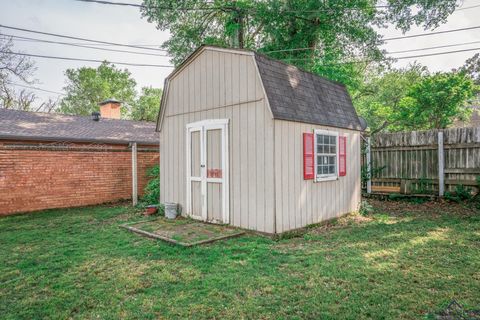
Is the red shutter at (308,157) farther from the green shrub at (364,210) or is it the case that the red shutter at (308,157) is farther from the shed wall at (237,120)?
the green shrub at (364,210)

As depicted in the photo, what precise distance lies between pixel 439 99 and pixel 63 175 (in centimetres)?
1447

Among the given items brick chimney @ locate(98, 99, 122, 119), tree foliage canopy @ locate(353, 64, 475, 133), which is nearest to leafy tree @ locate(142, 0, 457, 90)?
tree foliage canopy @ locate(353, 64, 475, 133)

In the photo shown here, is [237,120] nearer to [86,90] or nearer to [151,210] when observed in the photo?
[151,210]

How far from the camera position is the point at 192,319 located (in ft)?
8.92

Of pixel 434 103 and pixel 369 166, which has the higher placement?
pixel 434 103

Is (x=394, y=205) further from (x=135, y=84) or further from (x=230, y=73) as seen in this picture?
(x=135, y=84)

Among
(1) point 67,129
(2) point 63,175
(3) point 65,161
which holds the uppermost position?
(1) point 67,129

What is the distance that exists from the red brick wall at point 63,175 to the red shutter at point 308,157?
7.35 metres

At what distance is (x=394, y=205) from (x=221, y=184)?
546 cm

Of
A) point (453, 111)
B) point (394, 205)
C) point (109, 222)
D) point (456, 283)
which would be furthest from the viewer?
point (453, 111)

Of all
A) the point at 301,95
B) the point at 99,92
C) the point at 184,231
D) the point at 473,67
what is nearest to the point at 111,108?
the point at 184,231

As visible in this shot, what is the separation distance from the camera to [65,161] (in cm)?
965

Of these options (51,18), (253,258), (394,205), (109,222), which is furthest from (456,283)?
(51,18)

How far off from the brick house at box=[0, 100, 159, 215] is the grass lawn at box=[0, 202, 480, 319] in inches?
131
